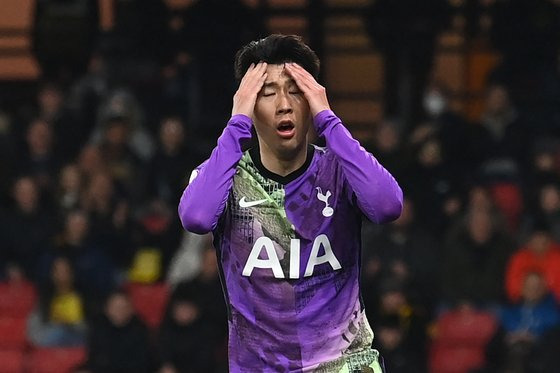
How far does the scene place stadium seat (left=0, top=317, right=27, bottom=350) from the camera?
11406mm

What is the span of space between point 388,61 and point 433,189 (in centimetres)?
171

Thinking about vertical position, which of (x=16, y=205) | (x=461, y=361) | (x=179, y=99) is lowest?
(x=461, y=361)

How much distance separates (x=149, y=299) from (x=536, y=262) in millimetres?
2924

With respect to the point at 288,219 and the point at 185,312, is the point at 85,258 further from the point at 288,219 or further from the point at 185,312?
the point at 288,219

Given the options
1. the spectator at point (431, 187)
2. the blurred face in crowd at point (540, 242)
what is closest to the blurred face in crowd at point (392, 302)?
the spectator at point (431, 187)

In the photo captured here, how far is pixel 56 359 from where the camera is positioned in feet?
36.7

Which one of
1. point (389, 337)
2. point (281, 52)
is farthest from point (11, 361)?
point (281, 52)

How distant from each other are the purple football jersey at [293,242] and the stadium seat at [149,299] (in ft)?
20.6

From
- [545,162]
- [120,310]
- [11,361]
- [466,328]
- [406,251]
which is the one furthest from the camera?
[11,361]

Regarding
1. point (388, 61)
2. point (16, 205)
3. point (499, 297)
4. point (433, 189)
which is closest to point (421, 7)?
point (388, 61)

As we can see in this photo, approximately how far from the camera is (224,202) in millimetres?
4988

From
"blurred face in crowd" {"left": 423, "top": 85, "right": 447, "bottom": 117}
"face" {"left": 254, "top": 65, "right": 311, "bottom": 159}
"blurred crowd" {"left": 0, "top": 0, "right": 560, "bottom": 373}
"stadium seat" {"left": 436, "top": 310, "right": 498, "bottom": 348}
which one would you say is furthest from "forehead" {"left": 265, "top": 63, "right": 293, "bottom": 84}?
"blurred face in crowd" {"left": 423, "top": 85, "right": 447, "bottom": 117}

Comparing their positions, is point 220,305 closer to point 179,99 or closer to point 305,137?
point 179,99

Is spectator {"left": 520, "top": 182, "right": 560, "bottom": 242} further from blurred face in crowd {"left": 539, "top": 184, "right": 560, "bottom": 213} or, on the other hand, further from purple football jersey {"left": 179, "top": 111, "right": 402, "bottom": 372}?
purple football jersey {"left": 179, "top": 111, "right": 402, "bottom": 372}
